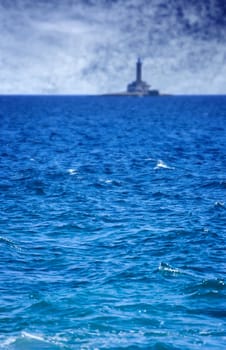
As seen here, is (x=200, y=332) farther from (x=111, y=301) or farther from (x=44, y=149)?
(x=44, y=149)

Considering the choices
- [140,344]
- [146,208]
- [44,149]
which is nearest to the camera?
[140,344]

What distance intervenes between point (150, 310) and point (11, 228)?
13243 millimetres

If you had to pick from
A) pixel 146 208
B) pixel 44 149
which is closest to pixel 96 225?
pixel 146 208

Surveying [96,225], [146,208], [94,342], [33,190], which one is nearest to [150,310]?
[94,342]

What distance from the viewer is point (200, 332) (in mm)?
17969

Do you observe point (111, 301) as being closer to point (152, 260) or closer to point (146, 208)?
point (152, 260)

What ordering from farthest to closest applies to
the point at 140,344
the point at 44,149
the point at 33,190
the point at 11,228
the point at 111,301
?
1. the point at 44,149
2. the point at 33,190
3. the point at 11,228
4. the point at 111,301
5. the point at 140,344

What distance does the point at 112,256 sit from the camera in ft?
84.1

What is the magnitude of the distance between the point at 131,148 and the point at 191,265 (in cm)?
4605

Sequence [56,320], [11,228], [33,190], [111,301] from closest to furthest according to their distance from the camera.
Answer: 1. [56,320]
2. [111,301]
3. [11,228]
4. [33,190]

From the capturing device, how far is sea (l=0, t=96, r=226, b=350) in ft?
59.2

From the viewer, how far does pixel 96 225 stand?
3111 centimetres

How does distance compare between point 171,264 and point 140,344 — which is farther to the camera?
point 171,264

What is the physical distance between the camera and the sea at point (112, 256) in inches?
710
